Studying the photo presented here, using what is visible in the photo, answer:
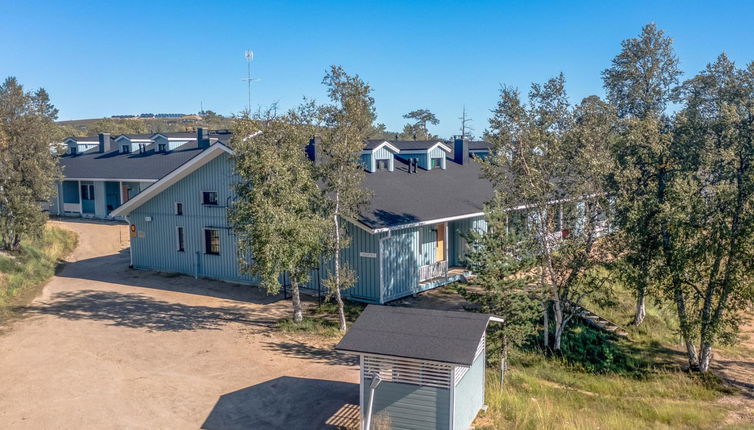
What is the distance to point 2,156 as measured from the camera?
931 inches

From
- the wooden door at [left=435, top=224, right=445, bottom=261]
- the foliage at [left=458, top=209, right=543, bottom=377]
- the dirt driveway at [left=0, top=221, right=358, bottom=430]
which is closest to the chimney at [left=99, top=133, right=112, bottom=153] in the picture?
the dirt driveway at [left=0, top=221, right=358, bottom=430]

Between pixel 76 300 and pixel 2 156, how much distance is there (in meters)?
7.96

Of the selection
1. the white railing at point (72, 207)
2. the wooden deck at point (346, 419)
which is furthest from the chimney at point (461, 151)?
the white railing at point (72, 207)

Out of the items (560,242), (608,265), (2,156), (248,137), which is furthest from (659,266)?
(2,156)

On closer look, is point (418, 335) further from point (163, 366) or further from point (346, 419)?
point (163, 366)

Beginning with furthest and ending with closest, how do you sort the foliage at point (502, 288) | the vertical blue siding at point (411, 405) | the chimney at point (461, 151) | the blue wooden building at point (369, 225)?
the chimney at point (461, 151) < the blue wooden building at point (369, 225) < the foliage at point (502, 288) < the vertical blue siding at point (411, 405)

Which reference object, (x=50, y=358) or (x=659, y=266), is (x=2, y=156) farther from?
(x=659, y=266)

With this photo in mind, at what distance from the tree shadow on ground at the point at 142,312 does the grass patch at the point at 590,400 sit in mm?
7982

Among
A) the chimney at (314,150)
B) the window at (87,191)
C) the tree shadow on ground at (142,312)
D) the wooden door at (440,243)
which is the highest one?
the chimney at (314,150)

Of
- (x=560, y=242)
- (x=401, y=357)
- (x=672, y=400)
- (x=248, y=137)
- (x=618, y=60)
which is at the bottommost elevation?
(x=672, y=400)

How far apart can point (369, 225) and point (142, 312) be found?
7899 millimetres

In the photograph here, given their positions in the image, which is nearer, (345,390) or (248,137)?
(345,390)

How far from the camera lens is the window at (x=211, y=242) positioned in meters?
22.8

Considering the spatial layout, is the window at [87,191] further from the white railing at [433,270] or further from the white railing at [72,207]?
the white railing at [433,270]
